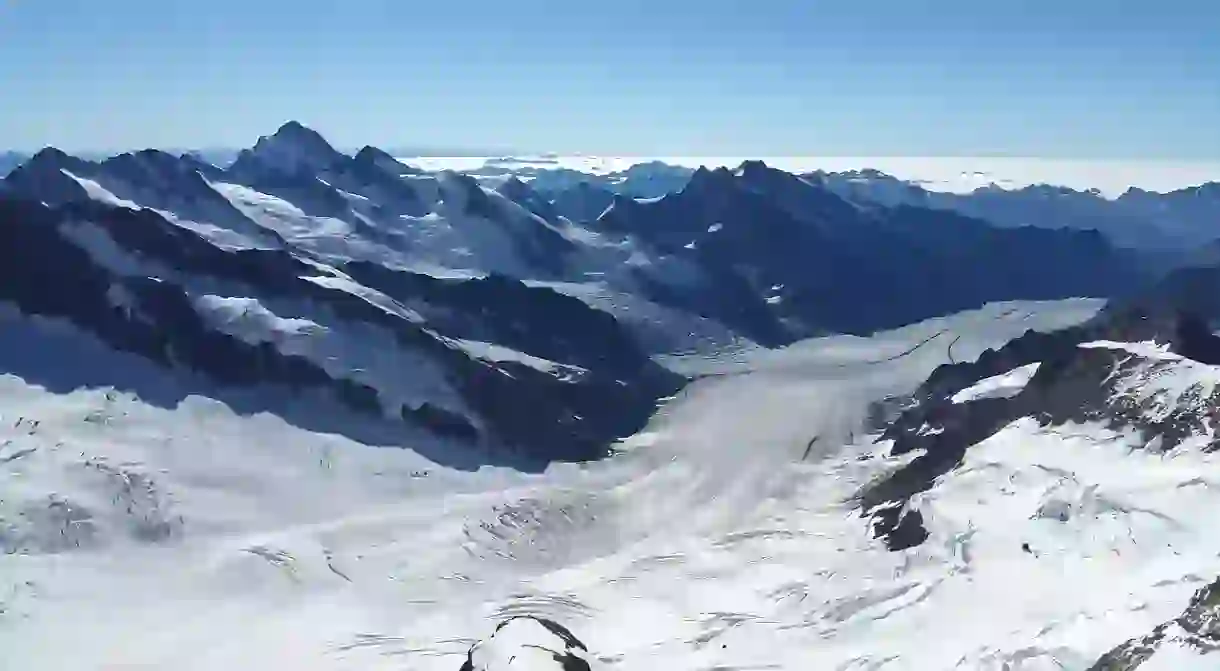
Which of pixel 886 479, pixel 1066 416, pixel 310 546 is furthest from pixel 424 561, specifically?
pixel 1066 416

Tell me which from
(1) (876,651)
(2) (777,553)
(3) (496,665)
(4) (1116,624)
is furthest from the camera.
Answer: (2) (777,553)

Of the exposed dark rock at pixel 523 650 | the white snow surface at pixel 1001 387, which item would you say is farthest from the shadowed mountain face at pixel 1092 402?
the exposed dark rock at pixel 523 650

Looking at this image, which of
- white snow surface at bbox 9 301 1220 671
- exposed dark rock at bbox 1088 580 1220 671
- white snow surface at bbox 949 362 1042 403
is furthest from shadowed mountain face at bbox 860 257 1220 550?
exposed dark rock at bbox 1088 580 1220 671

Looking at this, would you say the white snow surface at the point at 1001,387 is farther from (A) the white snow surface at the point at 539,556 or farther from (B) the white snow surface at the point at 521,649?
(B) the white snow surface at the point at 521,649

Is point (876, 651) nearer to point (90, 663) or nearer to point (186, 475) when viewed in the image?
point (90, 663)

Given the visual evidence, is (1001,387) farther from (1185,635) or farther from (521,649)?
(521,649)

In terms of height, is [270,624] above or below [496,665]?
below
